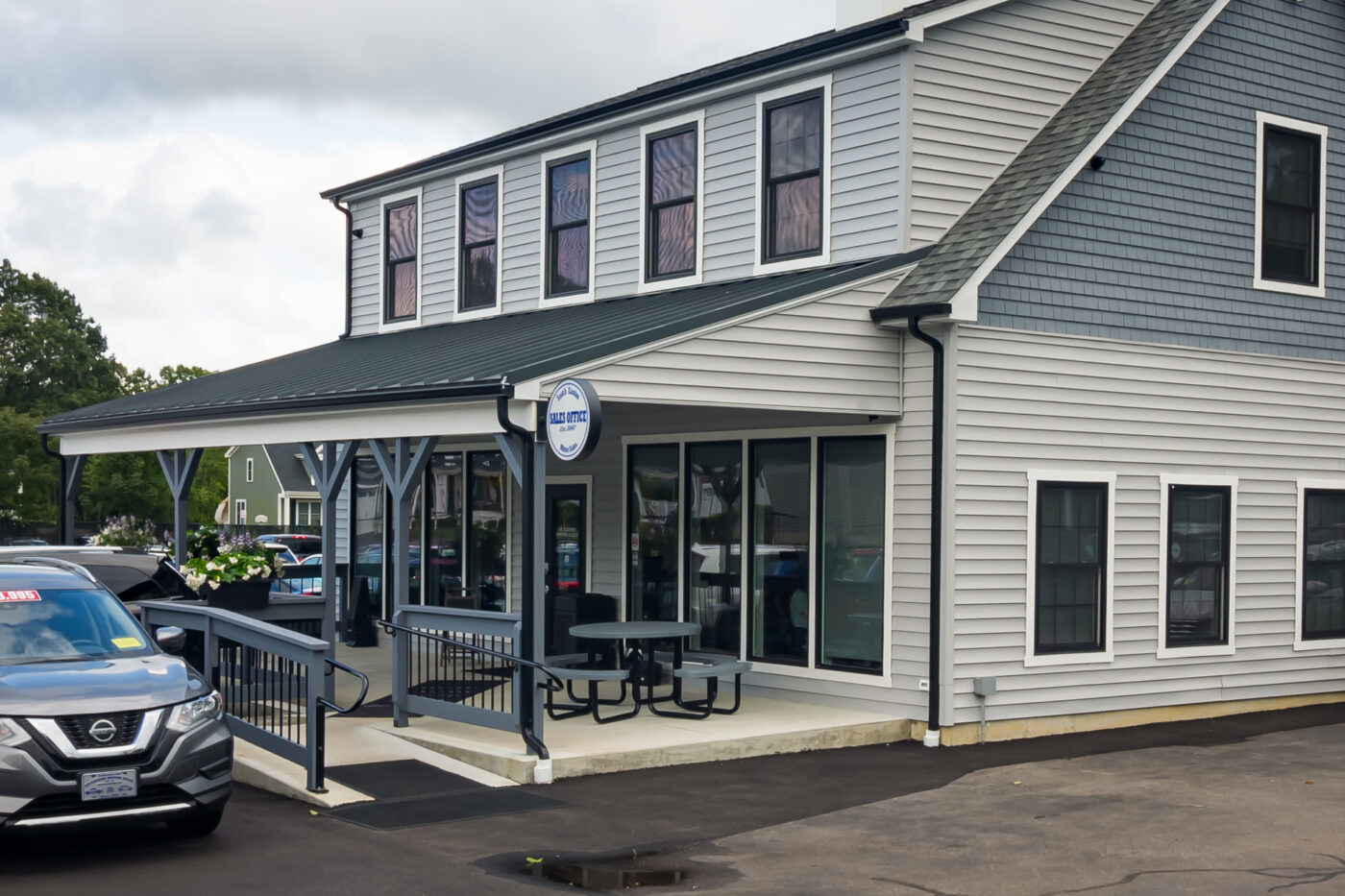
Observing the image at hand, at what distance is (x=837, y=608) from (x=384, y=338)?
8.81 m

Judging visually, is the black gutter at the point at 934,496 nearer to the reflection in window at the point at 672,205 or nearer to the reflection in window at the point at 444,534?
the reflection in window at the point at 672,205

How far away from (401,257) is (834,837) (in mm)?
13137

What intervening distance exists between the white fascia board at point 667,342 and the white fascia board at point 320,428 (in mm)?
147

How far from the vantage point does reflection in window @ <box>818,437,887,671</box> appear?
13.3 m

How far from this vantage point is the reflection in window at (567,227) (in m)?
16.9

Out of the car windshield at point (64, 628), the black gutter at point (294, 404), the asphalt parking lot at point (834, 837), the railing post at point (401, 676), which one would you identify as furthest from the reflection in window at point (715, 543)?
the car windshield at point (64, 628)

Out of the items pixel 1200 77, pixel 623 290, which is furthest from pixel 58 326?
pixel 1200 77

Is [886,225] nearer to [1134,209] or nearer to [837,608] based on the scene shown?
[1134,209]

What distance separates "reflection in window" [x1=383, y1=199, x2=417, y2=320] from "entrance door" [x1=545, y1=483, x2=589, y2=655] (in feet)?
13.2

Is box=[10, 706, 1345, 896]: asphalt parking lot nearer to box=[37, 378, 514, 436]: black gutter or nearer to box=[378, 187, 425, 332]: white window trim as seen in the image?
box=[37, 378, 514, 436]: black gutter

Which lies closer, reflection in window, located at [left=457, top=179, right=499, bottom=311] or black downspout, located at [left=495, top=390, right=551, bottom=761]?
black downspout, located at [left=495, top=390, right=551, bottom=761]

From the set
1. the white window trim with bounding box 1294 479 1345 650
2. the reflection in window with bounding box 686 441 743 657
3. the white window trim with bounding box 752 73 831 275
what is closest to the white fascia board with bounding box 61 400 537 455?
the reflection in window with bounding box 686 441 743 657

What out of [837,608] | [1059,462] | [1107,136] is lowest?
[837,608]

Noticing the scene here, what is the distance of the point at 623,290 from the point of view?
1616cm
